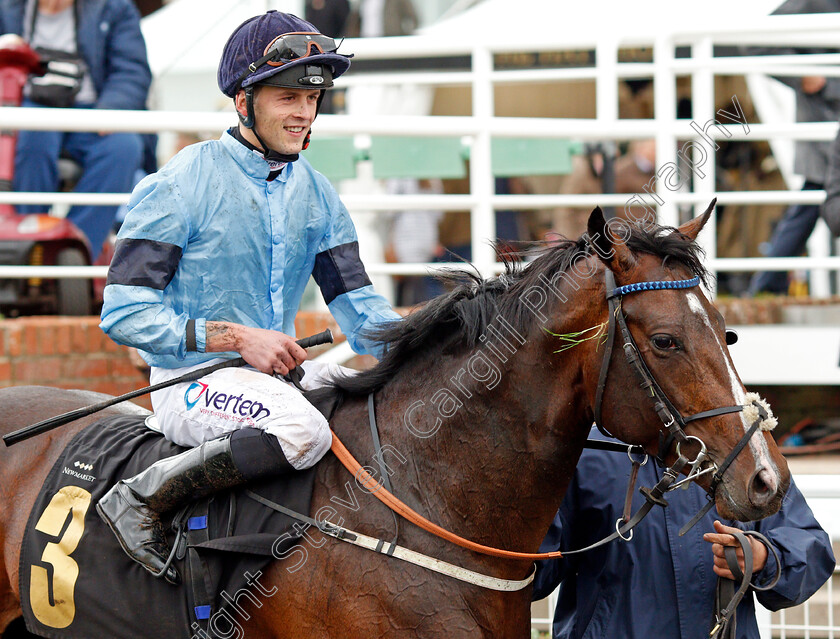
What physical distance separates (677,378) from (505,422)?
462 mm

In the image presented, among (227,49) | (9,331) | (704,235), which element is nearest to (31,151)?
(9,331)

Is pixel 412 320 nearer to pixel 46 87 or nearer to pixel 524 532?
pixel 524 532

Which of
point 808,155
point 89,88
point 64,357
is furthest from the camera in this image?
point 808,155

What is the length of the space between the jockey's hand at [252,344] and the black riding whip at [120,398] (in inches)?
2.6

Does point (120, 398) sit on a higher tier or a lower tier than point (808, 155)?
lower

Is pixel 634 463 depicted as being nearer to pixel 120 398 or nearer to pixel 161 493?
pixel 161 493

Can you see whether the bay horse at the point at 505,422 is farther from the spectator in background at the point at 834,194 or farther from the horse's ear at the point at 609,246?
the spectator in background at the point at 834,194

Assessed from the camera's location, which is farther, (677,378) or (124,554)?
(124,554)

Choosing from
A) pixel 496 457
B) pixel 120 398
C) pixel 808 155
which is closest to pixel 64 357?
pixel 120 398

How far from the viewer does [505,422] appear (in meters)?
2.43

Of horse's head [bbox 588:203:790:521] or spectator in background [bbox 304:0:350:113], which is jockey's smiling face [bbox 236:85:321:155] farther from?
spectator in background [bbox 304:0:350:113]

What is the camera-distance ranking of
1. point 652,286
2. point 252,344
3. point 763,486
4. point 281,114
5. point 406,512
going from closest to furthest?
1. point 763,486
2. point 652,286
3. point 406,512
4. point 252,344
5. point 281,114

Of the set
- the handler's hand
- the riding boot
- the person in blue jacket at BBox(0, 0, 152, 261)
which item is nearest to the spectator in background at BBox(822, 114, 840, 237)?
the handler's hand

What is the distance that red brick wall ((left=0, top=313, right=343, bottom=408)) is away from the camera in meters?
4.34
